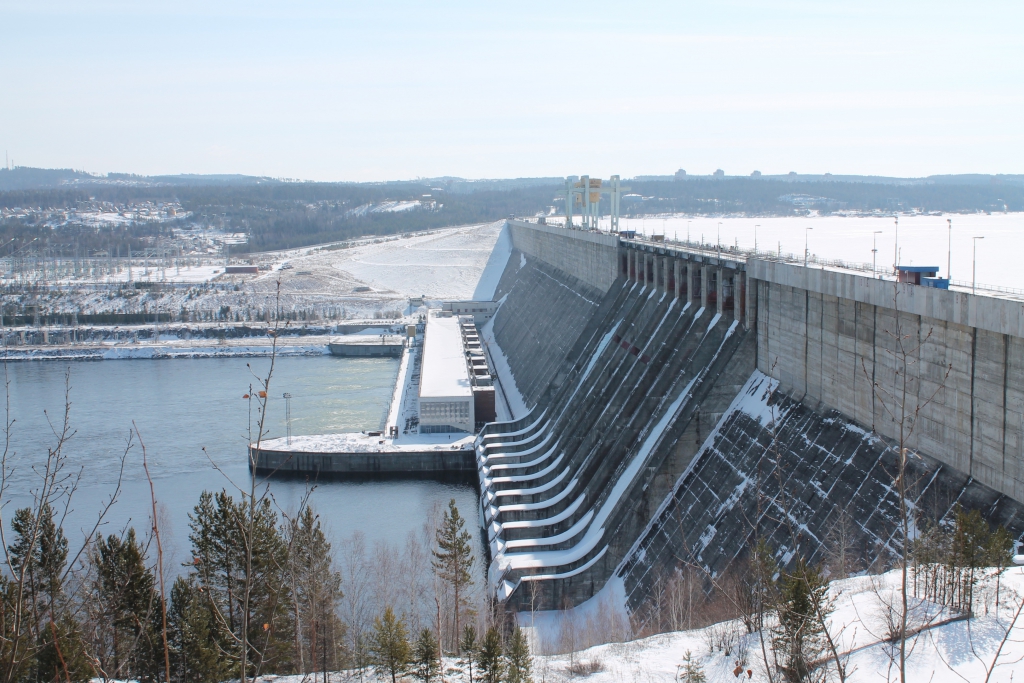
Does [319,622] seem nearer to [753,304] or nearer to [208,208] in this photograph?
[753,304]

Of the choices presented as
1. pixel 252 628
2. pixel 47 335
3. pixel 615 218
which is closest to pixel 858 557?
pixel 252 628

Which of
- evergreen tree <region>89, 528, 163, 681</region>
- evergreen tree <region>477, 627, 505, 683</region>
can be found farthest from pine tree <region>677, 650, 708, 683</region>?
evergreen tree <region>89, 528, 163, 681</region>

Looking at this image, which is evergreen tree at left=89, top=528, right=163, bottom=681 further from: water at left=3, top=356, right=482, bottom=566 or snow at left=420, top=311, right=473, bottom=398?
snow at left=420, top=311, right=473, bottom=398

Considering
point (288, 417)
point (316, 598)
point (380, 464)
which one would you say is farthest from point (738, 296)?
point (288, 417)

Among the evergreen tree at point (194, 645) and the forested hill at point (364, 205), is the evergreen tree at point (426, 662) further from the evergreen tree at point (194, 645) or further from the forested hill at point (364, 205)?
the forested hill at point (364, 205)

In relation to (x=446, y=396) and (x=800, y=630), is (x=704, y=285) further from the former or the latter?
(x=800, y=630)

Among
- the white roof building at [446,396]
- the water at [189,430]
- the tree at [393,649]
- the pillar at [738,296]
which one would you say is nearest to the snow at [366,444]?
the white roof building at [446,396]
